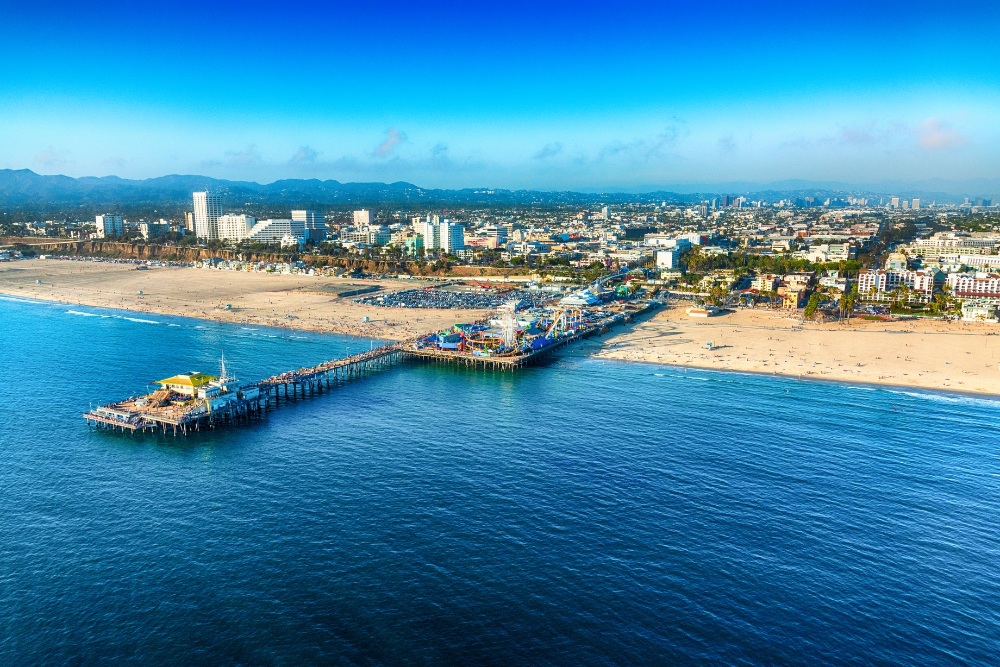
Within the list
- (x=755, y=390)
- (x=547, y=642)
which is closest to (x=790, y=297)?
(x=755, y=390)

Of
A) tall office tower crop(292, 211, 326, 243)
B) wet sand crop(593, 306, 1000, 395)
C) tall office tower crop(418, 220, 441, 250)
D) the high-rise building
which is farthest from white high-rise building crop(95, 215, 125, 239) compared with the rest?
wet sand crop(593, 306, 1000, 395)

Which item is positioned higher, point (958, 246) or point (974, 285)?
point (958, 246)

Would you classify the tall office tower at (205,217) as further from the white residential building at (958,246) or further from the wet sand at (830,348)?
the white residential building at (958,246)

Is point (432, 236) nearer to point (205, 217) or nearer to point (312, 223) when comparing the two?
point (312, 223)

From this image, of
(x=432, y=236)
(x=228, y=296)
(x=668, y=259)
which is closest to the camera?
(x=228, y=296)

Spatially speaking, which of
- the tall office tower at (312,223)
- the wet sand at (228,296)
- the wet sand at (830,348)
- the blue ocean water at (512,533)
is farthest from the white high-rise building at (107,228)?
the wet sand at (830,348)

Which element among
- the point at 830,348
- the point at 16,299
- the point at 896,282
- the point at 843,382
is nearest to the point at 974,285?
the point at 896,282

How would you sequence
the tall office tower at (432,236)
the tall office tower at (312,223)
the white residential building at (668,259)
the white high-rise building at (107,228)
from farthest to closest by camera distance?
the white high-rise building at (107,228) → the tall office tower at (312,223) → the tall office tower at (432,236) → the white residential building at (668,259)

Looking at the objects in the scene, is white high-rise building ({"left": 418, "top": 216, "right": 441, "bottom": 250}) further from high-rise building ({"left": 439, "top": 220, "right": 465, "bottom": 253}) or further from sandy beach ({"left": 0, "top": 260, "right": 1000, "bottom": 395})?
sandy beach ({"left": 0, "top": 260, "right": 1000, "bottom": 395})
